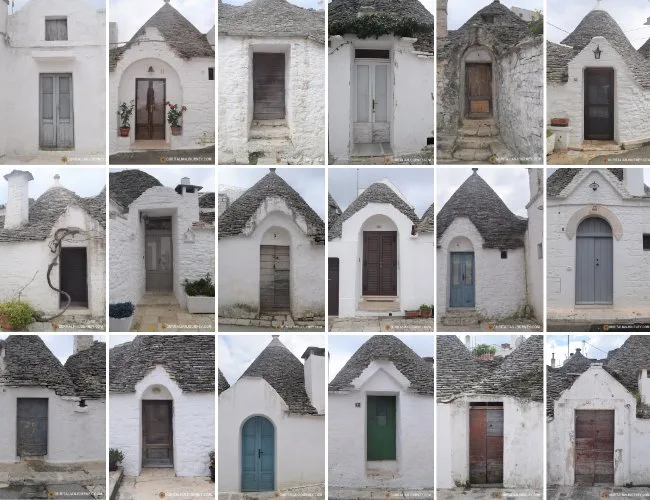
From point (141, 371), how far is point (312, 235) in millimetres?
2270

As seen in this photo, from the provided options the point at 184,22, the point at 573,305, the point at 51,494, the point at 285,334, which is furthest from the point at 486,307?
the point at 51,494

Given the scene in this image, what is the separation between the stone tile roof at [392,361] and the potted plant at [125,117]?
130 inches

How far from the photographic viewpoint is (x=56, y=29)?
7.36 m

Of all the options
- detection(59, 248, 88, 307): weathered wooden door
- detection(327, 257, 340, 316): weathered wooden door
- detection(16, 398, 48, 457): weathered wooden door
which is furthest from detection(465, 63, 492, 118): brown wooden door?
detection(16, 398, 48, 457): weathered wooden door

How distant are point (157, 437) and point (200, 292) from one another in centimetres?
162

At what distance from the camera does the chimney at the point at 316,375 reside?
7258 mm

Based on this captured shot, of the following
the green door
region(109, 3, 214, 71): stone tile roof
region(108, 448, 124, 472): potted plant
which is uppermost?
region(109, 3, 214, 71): stone tile roof

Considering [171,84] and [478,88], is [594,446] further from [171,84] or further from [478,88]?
[171,84]

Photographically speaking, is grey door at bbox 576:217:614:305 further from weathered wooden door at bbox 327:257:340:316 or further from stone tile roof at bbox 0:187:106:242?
stone tile roof at bbox 0:187:106:242

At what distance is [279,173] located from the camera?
7262mm

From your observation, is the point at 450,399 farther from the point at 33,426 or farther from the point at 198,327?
the point at 33,426

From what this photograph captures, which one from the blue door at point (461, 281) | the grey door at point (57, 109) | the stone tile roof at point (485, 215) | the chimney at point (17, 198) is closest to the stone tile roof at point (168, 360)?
the chimney at point (17, 198)

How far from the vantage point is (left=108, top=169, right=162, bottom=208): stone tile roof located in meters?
7.21

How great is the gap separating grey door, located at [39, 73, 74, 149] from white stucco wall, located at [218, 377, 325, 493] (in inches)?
124
